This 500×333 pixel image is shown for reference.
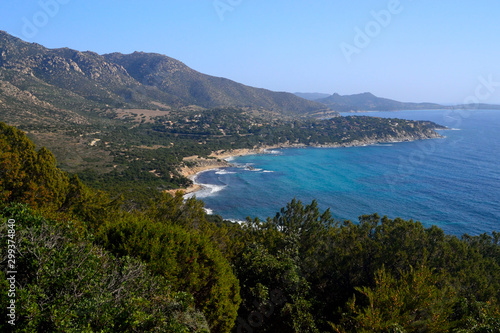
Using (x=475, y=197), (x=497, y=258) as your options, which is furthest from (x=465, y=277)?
(x=475, y=197)

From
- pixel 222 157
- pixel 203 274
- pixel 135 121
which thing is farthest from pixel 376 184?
pixel 135 121

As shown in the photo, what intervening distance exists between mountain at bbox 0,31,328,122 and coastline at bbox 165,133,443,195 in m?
38.3

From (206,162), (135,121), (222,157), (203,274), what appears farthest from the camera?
(135,121)

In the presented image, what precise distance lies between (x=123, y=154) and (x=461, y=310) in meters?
65.3

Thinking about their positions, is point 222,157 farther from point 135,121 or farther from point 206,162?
point 135,121

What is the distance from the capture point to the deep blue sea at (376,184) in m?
43.6

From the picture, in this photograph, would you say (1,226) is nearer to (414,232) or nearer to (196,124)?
(414,232)

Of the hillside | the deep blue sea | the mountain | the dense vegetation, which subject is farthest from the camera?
the mountain

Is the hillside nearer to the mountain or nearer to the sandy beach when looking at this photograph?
the mountain

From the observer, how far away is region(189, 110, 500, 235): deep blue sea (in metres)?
43.6

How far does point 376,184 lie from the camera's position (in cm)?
5819

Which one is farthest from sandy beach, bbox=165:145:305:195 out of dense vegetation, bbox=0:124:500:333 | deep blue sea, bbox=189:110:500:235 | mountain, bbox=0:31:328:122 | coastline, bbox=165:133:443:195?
mountain, bbox=0:31:328:122

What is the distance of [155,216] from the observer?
1912 centimetres

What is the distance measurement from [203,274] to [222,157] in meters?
73.0
